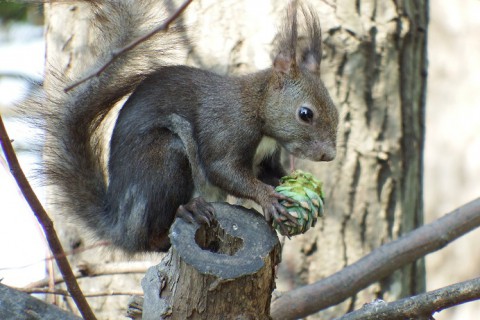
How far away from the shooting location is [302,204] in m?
2.55

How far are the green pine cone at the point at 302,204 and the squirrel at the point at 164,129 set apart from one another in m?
0.17

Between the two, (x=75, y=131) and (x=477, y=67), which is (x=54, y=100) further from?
(x=477, y=67)

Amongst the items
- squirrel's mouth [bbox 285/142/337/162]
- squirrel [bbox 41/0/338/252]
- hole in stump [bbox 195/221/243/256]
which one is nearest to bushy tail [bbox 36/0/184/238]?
squirrel [bbox 41/0/338/252]

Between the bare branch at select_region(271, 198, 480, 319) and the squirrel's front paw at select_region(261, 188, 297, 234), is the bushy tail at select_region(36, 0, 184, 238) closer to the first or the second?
the squirrel's front paw at select_region(261, 188, 297, 234)

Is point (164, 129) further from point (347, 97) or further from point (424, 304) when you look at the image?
point (424, 304)

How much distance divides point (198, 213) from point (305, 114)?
723mm

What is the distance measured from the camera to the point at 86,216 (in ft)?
9.82

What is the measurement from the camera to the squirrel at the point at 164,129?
2.81 meters

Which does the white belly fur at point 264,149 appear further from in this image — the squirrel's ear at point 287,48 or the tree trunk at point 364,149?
the tree trunk at point 364,149

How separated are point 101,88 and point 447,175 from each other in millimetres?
6804

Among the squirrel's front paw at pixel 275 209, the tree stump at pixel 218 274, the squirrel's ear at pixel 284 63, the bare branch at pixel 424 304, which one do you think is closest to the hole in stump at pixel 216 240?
the tree stump at pixel 218 274

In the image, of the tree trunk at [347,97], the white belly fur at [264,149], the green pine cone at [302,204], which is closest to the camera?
the green pine cone at [302,204]

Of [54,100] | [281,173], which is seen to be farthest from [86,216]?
[281,173]

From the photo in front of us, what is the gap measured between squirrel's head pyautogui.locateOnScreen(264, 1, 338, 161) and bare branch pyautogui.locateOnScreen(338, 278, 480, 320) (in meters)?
1.06
